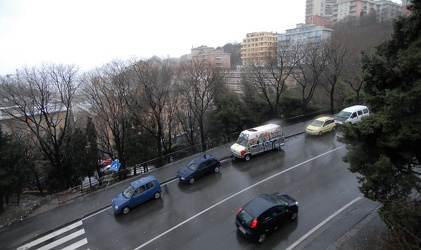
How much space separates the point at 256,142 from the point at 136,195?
9.35 metres

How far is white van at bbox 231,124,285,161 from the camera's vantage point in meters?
19.1

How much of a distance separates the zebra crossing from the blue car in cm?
209

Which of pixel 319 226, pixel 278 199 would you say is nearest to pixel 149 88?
pixel 278 199

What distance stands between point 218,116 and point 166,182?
46.2 ft

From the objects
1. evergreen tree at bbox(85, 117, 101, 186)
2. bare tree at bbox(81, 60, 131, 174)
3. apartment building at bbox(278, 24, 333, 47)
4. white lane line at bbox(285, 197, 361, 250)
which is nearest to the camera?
white lane line at bbox(285, 197, 361, 250)

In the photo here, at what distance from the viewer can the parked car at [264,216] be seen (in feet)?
34.4

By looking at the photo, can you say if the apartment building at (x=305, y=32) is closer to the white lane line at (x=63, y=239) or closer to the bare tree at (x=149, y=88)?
the bare tree at (x=149, y=88)

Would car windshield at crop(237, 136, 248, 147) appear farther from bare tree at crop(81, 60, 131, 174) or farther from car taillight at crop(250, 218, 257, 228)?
bare tree at crop(81, 60, 131, 174)

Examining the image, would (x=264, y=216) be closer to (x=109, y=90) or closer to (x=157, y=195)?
(x=157, y=195)

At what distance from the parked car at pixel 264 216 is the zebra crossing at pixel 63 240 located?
7833mm

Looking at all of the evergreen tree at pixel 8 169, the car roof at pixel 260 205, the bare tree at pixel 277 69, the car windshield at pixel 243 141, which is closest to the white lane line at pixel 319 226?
the car roof at pixel 260 205

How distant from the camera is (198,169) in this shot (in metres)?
17.1

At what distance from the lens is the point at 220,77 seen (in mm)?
27172

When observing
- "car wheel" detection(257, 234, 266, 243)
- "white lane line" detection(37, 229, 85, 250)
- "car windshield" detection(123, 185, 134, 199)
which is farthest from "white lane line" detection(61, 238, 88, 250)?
"car wheel" detection(257, 234, 266, 243)
